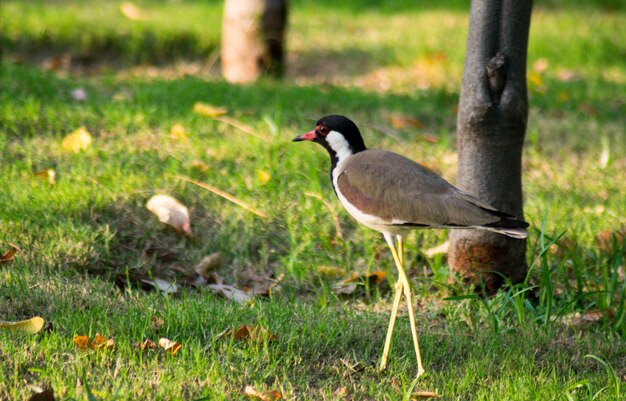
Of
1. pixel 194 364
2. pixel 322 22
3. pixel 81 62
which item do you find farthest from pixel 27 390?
pixel 322 22

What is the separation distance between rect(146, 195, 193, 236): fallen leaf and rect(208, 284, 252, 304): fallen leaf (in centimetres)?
47

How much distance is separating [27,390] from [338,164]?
171 cm

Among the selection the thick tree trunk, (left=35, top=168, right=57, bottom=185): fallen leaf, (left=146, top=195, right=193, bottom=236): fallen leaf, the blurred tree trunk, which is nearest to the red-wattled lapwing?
the thick tree trunk

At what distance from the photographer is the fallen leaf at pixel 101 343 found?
3.70 meters

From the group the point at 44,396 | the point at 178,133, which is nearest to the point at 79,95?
the point at 178,133

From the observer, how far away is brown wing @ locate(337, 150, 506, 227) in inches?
151

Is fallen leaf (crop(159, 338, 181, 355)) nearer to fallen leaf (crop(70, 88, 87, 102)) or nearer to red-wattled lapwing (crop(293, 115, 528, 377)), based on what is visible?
red-wattled lapwing (crop(293, 115, 528, 377))

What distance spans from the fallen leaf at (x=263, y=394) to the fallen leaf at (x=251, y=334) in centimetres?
37

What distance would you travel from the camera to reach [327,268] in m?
4.98

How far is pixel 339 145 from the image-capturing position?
13.9 feet

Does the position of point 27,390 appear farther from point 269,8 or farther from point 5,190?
point 269,8

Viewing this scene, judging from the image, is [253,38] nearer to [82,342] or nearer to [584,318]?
[584,318]

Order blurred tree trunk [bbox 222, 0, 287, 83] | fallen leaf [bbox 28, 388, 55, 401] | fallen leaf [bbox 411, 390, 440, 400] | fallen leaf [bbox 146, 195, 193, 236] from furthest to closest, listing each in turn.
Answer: blurred tree trunk [bbox 222, 0, 287, 83] < fallen leaf [bbox 146, 195, 193, 236] < fallen leaf [bbox 411, 390, 440, 400] < fallen leaf [bbox 28, 388, 55, 401]

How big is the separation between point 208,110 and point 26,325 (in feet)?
9.52
